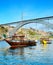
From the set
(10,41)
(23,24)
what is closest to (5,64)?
(10,41)

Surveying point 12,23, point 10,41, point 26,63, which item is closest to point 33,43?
point 10,41

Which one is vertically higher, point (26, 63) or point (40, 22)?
point (40, 22)

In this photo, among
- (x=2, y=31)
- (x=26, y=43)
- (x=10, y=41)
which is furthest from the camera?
(x=2, y=31)

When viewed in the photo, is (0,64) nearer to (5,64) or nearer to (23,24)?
(5,64)

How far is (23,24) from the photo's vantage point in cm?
5503

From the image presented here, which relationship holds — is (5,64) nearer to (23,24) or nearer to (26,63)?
(26,63)

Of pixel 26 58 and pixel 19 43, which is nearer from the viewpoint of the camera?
pixel 26 58

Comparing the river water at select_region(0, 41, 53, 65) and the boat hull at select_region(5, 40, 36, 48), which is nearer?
the river water at select_region(0, 41, 53, 65)

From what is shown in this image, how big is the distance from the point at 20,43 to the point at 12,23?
13747mm

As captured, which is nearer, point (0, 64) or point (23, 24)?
point (0, 64)

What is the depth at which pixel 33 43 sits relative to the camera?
49.2m

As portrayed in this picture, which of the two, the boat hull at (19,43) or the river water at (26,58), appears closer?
the river water at (26,58)

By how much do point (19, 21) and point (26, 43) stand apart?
11.2 m

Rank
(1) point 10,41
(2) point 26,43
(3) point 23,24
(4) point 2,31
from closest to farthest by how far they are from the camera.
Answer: (1) point 10,41 → (2) point 26,43 → (3) point 23,24 → (4) point 2,31
